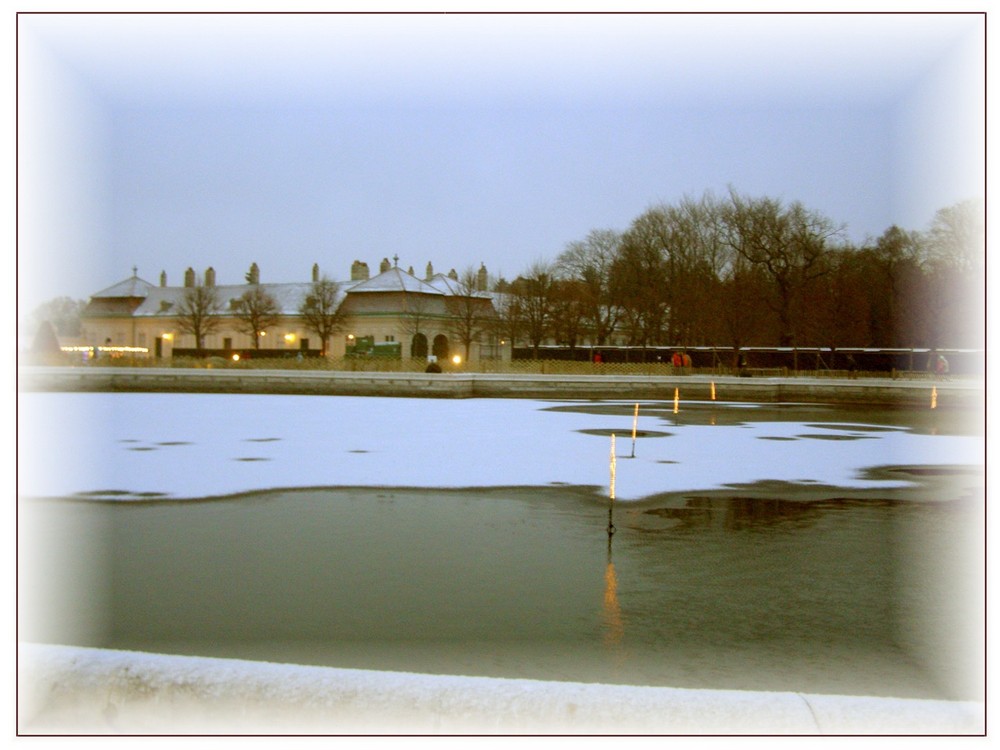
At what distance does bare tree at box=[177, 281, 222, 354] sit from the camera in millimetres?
66750

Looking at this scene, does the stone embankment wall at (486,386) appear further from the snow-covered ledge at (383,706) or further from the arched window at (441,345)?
the snow-covered ledge at (383,706)

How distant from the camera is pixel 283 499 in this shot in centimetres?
1146

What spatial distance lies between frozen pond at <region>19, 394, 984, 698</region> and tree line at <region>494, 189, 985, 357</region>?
64.4 ft

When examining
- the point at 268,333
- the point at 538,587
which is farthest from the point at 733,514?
the point at 268,333

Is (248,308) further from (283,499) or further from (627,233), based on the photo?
(283,499)

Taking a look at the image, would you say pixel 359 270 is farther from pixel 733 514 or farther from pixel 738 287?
pixel 733 514

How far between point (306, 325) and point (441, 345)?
990cm

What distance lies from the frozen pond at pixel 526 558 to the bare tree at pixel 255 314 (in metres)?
51.0

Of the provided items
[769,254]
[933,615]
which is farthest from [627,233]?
[933,615]

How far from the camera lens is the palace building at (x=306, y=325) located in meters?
64.8

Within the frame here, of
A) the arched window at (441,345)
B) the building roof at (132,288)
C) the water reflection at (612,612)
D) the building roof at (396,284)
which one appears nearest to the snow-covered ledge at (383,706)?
the water reflection at (612,612)

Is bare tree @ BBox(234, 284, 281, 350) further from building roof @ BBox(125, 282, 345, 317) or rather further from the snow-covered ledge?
the snow-covered ledge

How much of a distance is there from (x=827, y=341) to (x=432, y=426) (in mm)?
34077

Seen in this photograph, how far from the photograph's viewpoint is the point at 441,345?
6588 centimetres
